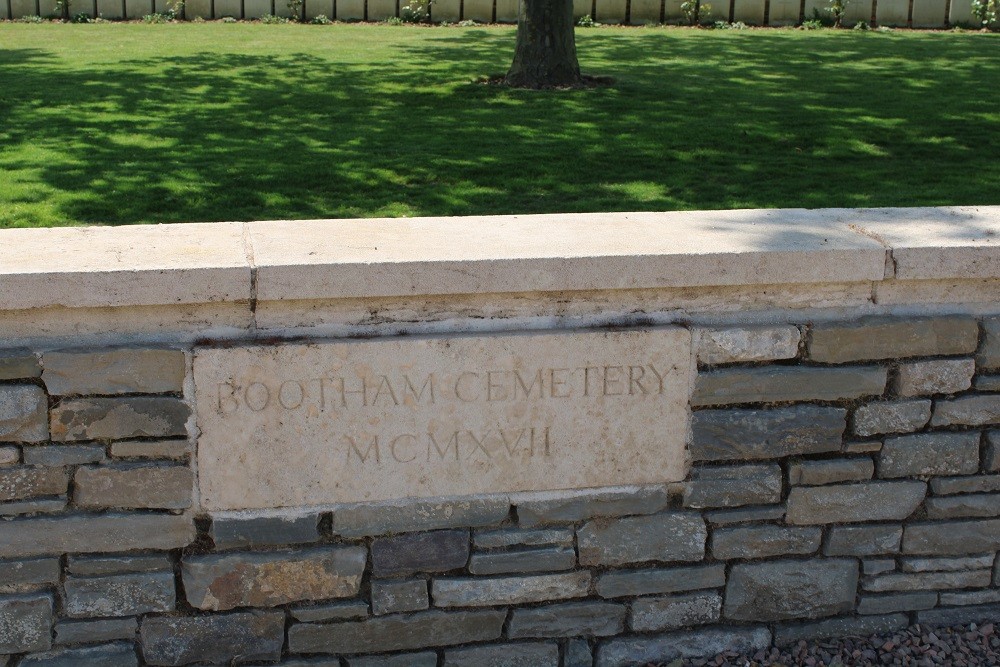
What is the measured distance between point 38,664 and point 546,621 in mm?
1482

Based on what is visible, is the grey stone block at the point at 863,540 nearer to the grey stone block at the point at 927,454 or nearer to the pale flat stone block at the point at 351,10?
the grey stone block at the point at 927,454

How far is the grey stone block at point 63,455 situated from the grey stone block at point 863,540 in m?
2.23

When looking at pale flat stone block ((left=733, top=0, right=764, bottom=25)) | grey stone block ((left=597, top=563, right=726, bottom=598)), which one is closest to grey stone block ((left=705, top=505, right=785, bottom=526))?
grey stone block ((left=597, top=563, right=726, bottom=598))

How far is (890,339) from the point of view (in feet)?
11.8

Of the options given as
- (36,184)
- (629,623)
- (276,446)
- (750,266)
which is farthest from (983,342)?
(36,184)

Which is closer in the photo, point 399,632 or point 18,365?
point 18,365

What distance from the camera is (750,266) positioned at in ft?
11.1

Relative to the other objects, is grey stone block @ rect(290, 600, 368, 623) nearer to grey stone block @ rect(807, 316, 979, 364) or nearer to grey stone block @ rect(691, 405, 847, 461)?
grey stone block @ rect(691, 405, 847, 461)

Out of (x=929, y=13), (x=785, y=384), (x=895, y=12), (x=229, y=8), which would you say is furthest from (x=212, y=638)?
(x=929, y=13)

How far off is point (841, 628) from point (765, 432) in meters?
0.79

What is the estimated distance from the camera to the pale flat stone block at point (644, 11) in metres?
14.6

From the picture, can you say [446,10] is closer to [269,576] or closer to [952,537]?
[952,537]

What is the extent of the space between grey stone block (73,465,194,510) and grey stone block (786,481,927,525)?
183 centimetres

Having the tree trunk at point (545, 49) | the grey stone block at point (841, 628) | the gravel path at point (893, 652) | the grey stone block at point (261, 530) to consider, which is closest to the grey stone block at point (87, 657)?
the grey stone block at point (261, 530)
